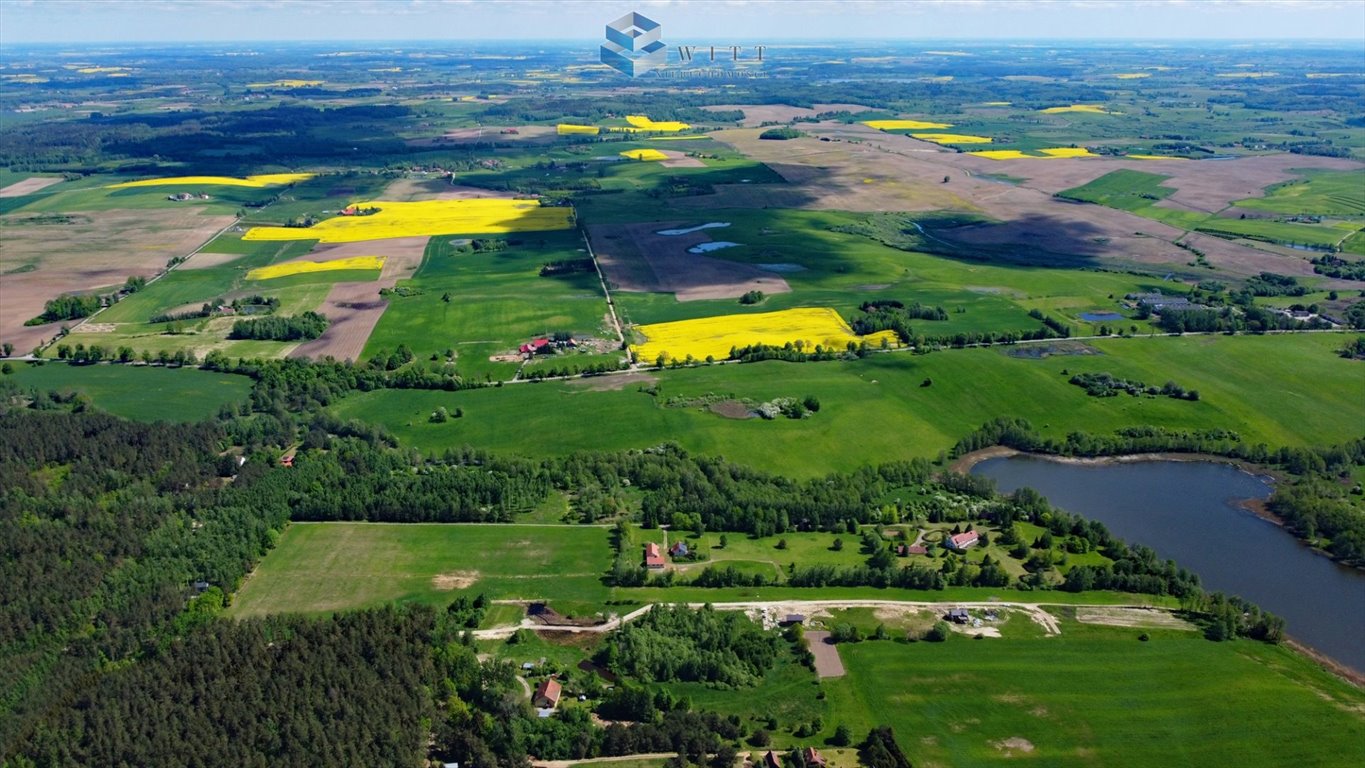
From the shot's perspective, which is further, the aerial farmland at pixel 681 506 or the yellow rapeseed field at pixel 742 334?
the yellow rapeseed field at pixel 742 334

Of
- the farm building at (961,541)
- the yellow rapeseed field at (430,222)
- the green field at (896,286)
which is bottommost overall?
the farm building at (961,541)

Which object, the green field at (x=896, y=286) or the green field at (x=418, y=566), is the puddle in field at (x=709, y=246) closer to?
the green field at (x=896, y=286)

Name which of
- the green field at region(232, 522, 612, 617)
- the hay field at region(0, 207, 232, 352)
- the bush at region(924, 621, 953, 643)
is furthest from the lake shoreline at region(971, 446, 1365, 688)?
the hay field at region(0, 207, 232, 352)

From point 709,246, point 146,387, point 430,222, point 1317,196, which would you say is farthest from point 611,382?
point 1317,196

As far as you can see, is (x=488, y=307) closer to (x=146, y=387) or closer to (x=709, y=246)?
(x=146, y=387)

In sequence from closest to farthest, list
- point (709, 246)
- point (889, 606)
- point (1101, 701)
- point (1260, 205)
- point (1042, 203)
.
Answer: point (1101, 701) < point (889, 606) < point (709, 246) < point (1260, 205) < point (1042, 203)

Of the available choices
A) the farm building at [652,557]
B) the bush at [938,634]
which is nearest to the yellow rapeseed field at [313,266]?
the farm building at [652,557]
